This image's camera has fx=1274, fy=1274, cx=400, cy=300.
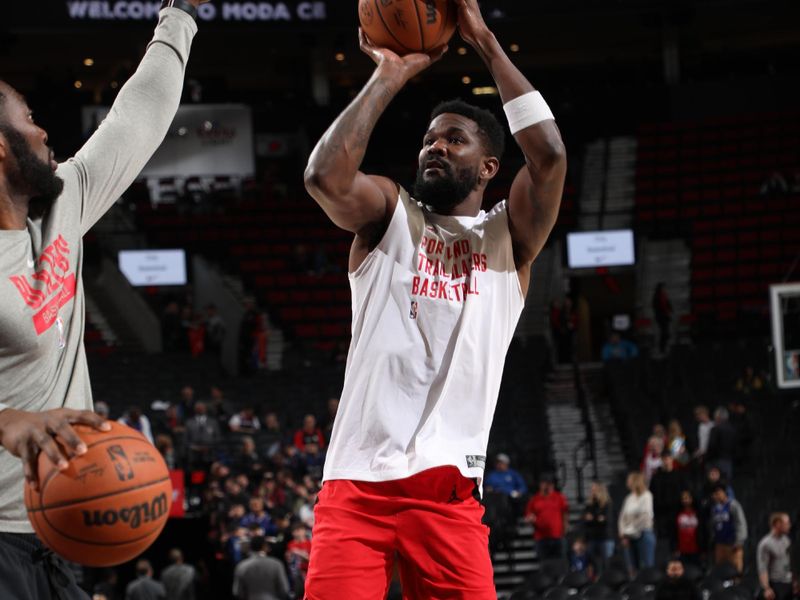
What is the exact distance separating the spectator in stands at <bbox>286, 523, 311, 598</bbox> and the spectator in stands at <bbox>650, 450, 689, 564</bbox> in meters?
4.60

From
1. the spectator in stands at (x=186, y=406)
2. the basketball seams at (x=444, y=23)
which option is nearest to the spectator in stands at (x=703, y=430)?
the spectator in stands at (x=186, y=406)

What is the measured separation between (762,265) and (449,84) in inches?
437

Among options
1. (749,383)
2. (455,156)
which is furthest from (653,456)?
(455,156)

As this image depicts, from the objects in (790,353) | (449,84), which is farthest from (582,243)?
(790,353)

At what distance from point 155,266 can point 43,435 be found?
888 inches

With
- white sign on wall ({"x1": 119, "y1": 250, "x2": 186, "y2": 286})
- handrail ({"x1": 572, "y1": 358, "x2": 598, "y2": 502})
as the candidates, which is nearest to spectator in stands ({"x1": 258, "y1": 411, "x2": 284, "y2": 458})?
handrail ({"x1": 572, "y1": 358, "x2": 598, "y2": 502})

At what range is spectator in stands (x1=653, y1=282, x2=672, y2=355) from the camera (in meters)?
22.7

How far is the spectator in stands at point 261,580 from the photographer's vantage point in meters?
12.9

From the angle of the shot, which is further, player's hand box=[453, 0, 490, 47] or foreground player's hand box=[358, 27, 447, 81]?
player's hand box=[453, 0, 490, 47]

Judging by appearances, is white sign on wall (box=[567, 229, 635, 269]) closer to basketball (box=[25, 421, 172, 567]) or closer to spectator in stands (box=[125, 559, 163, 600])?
spectator in stands (box=[125, 559, 163, 600])

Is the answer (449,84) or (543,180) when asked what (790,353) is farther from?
(449,84)

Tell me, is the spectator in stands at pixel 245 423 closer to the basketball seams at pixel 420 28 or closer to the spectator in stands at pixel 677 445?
the spectator in stands at pixel 677 445

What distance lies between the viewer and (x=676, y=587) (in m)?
13.2

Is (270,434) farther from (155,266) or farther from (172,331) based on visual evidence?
(155,266)
